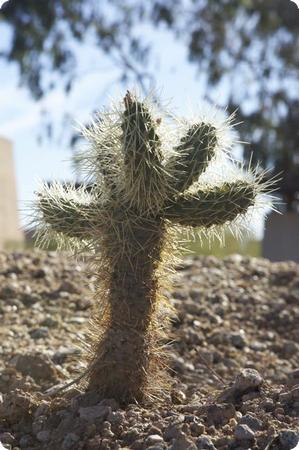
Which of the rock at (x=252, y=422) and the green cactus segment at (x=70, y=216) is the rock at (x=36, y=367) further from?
the rock at (x=252, y=422)

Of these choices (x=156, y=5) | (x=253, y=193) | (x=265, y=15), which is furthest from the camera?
(x=265, y=15)

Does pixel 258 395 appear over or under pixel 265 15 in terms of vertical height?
under

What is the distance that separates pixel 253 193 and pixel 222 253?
35.4ft

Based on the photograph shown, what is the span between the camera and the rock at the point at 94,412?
133 inches

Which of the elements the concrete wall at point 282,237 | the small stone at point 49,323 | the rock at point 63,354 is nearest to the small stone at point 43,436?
the rock at point 63,354

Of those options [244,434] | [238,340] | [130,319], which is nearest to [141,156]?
[130,319]

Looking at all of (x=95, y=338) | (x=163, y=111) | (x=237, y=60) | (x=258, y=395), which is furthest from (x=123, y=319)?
(x=237, y=60)

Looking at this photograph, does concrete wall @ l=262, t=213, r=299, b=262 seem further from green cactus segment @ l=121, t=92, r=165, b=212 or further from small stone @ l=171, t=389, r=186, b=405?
green cactus segment @ l=121, t=92, r=165, b=212

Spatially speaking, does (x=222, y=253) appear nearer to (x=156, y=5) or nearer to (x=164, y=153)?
(x=156, y=5)

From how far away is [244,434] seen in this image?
3094 millimetres

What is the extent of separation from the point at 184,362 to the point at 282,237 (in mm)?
9302

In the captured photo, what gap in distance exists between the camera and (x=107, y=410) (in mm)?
3398

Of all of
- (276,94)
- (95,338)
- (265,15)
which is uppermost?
(265,15)

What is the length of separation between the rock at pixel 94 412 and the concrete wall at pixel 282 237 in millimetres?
10573
